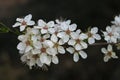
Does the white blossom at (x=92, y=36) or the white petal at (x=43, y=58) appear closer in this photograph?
the white petal at (x=43, y=58)

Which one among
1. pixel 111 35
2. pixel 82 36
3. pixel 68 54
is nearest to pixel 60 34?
pixel 82 36

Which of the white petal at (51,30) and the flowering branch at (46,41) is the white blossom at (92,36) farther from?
the white petal at (51,30)

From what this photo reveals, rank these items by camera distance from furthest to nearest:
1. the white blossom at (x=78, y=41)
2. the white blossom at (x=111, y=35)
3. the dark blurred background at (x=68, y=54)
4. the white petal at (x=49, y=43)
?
the dark blurred background at (x=68, y=54), the white blossom at (x=111, y=35), the white blossom at (x=78, y=41), the white petal at (x=49, y=43)

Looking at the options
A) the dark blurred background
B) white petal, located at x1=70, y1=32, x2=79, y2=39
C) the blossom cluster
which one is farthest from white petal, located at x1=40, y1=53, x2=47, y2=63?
the dark blurred background

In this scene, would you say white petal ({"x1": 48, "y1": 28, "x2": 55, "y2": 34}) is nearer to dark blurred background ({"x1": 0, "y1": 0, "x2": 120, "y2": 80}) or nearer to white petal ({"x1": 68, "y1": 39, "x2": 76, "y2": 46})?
white petal ({"x1": 68, "y1": 39, "x2": 76, "y2": 46})

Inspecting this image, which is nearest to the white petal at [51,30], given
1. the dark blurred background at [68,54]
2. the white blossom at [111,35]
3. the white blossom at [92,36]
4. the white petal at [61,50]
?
the white petal at [61,50]

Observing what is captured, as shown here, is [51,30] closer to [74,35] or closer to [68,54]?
[74,35]

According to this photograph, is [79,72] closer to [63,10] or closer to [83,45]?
[63,10]

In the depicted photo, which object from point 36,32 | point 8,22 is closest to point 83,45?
point 36,32

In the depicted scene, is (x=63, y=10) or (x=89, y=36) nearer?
(x=89, y=36)
